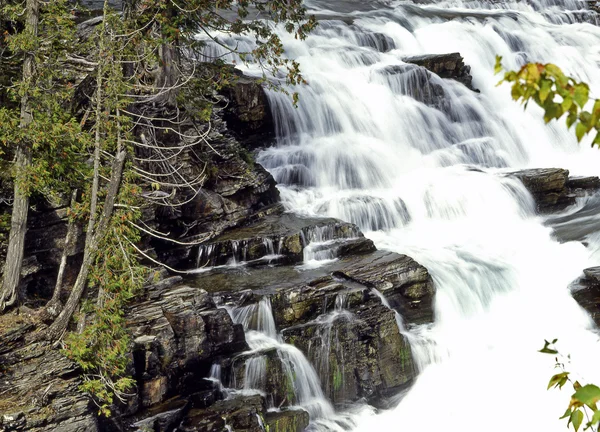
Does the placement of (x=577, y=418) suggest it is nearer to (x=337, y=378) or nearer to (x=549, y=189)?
(x=337, y=378)

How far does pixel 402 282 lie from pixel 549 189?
6.79 metres

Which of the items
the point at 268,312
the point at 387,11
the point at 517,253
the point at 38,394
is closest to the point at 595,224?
the point at 517,253

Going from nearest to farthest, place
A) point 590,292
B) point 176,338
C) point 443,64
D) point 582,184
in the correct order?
point 176,338
point 590,292
point 582,184
point 443,64

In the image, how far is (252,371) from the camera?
32.6 feet

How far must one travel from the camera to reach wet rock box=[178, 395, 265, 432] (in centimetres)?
879

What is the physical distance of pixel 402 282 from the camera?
11.9m

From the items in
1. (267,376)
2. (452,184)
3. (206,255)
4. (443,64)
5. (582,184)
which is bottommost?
(267,376)

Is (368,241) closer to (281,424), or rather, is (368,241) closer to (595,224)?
(281,424)

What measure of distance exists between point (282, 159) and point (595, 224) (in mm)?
7533

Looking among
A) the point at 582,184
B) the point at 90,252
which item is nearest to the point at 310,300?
the point at 90,252

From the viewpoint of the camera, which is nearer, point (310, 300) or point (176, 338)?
point (176, 338)

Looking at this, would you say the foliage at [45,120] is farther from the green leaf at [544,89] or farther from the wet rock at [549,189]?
the wet rock at [549,189]

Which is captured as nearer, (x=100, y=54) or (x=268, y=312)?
(x=100, y=54)

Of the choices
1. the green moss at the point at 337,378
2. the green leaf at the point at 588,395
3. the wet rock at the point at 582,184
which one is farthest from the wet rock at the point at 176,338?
the wet rock at the point at 582,184
